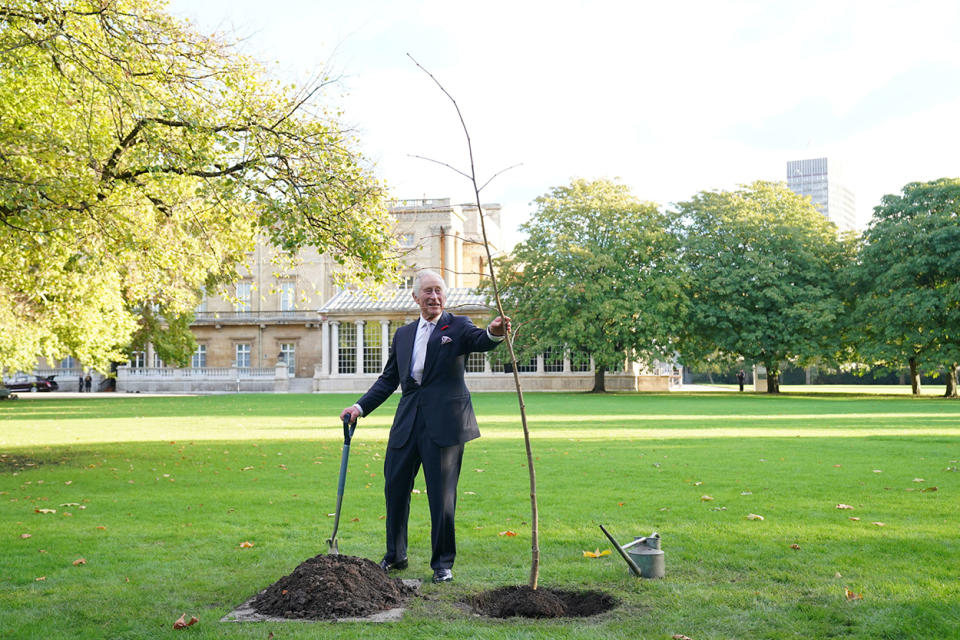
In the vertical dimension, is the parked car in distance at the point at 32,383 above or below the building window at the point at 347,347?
below

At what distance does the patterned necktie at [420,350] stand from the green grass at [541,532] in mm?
1474

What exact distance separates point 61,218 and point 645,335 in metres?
35.6

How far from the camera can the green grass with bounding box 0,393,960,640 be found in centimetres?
493

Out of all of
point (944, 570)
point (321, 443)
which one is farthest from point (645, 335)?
point (944, 570)

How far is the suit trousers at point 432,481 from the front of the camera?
19.3ft

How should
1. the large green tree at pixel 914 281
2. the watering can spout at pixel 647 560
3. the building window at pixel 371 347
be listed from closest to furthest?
the watering can spout at pixel 647 560
the large green tree at pixel 914 281
the building window at pixel 371 347

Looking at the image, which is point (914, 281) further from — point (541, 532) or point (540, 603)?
point (540, 603)

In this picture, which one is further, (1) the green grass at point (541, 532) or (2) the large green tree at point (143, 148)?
(2) the large green tree at point (143, 148)

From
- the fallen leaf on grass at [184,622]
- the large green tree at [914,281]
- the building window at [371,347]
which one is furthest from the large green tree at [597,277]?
the fallen leaf on grass at [184,622]

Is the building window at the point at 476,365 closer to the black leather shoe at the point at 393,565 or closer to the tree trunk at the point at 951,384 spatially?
the tree trunk at the point at 951,384

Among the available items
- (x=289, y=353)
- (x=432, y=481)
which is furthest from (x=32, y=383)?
(x=432, y=481)

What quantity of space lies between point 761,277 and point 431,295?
135ft

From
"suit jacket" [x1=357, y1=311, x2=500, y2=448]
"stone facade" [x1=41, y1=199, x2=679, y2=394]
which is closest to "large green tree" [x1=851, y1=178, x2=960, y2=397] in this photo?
"stone facade" [x1=41, y1=199, x2=679, y2=394]

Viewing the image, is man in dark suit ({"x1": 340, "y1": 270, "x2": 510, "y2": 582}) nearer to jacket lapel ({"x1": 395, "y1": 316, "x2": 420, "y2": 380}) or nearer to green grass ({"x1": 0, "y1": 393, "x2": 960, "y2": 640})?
jacket lapel ({"x1": 395, "y1": 316, "x2": 420, "y2": 380})
